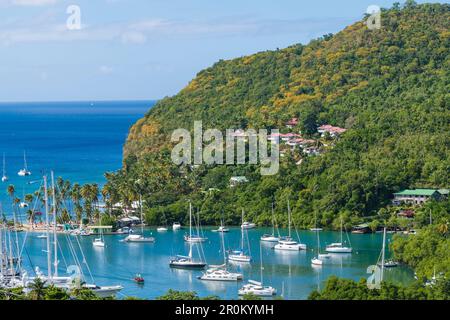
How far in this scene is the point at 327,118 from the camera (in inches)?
1720

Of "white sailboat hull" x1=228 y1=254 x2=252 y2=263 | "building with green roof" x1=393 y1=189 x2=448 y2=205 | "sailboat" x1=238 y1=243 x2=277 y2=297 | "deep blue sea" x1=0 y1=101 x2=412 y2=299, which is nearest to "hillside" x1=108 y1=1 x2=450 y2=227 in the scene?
"building with green roof" x1=393 y1=189 x2=448 y2=205

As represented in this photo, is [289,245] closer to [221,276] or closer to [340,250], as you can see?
[340,250]

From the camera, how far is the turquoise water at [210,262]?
23.6 metres

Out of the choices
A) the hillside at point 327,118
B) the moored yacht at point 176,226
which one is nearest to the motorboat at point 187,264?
the moored yacht at point 176,226

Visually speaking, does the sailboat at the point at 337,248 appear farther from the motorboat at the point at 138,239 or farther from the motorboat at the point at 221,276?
the motorboat at the point at 138,239

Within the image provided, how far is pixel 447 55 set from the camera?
4912cm

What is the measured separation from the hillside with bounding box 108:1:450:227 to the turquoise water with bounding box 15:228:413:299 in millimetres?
2607

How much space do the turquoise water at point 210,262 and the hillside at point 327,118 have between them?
2.61m

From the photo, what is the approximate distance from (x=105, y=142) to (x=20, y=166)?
20.9m

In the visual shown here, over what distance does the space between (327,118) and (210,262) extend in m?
18.2

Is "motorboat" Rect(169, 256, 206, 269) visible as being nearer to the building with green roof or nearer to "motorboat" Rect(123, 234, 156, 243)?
"motorboat" Rect(123, 234, 156, 243)

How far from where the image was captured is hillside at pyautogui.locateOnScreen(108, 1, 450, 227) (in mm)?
33719

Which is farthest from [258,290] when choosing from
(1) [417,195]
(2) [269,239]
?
(1) [417,195]
